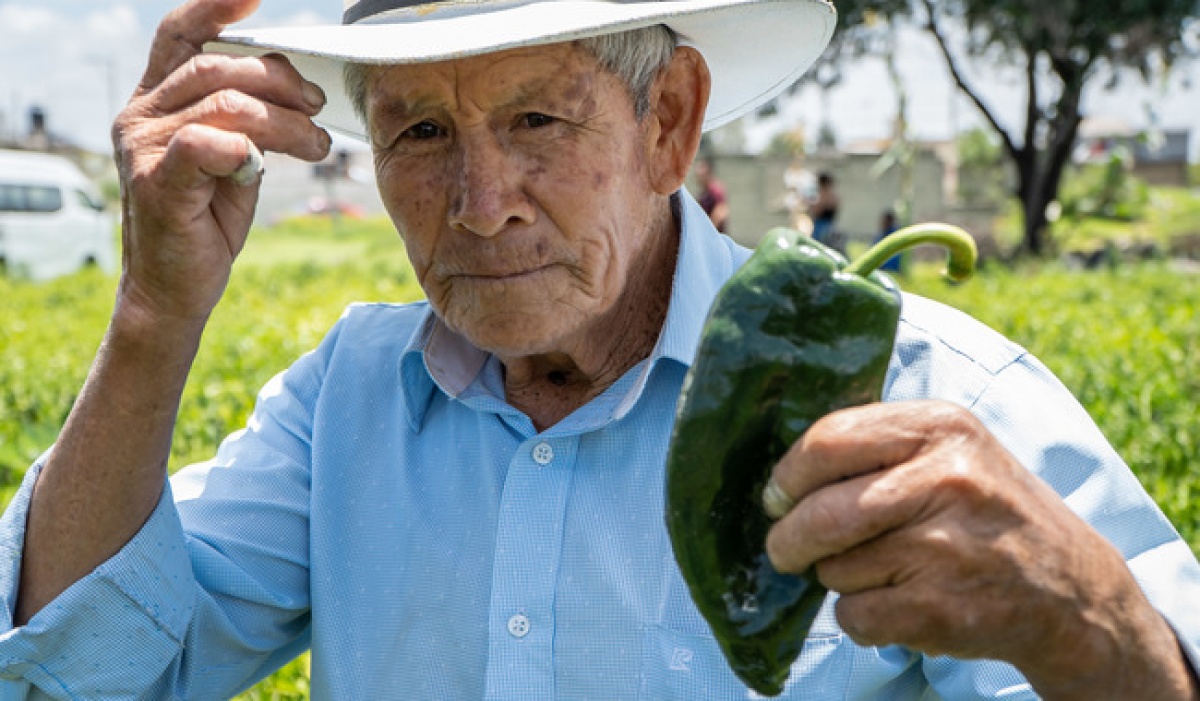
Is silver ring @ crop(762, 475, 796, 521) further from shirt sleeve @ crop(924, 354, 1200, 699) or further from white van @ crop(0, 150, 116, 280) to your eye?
white van @ crop(0, 150, 116, 280)

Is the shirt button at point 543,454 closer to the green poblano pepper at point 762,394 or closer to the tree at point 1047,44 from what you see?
the green poblano pepper at point 762,394

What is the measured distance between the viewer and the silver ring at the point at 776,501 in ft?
4.59

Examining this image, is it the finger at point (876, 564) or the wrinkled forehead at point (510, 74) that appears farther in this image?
the wrinkled forehead at point (510, 74)

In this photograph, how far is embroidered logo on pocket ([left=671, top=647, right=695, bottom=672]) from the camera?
202cm

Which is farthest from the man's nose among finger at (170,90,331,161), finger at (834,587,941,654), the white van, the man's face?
the white van

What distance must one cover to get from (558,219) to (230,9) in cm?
65

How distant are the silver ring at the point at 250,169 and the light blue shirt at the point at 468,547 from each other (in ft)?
1.79

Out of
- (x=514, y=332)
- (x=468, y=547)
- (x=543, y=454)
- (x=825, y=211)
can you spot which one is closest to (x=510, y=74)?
(x=514, y=332)

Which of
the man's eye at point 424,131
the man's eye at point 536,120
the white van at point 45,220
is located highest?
the man's eye at point 536,120

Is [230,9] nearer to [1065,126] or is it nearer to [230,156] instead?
[230,156]

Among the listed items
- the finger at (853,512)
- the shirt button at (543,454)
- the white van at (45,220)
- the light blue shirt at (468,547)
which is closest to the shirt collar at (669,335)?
the light blue shirt at (468,547)

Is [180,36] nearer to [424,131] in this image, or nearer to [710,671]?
[424,131]

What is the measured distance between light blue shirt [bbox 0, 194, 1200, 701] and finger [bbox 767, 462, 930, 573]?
0.69 metres

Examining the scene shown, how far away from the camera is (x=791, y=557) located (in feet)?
4.48
